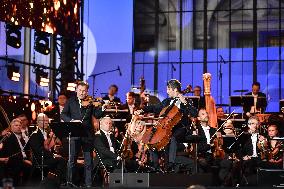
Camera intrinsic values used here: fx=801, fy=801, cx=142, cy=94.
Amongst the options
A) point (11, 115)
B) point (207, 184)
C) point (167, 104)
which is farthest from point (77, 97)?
point (11, 115)

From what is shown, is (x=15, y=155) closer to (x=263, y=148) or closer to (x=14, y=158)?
(x=14, y=158)

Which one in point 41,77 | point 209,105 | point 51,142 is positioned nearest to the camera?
point 51,142

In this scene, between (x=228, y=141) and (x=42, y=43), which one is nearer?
(x=228, y=141)

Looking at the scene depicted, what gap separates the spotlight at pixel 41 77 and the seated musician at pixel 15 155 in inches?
215

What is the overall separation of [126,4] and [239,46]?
381cm

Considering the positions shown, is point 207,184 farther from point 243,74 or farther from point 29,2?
point 243,74

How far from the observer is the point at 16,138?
51.3 feet

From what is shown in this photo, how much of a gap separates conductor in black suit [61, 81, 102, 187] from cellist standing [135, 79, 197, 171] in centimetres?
106

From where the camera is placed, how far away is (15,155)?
15.5 metres

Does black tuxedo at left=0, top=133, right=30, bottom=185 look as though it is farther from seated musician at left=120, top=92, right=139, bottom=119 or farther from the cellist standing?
seated musician at left=120, top=92, right=139, bottom=119

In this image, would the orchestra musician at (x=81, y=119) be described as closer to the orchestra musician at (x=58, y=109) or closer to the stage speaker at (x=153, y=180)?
the stage speaker at (x=153, y=180)

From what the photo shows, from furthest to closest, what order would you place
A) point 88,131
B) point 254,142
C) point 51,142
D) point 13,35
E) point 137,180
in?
point 13,35
point 51,142
point 254,142
point 88,131
point 137,180

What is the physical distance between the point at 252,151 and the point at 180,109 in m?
2.58

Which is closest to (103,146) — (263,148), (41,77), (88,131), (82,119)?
(82,119)
